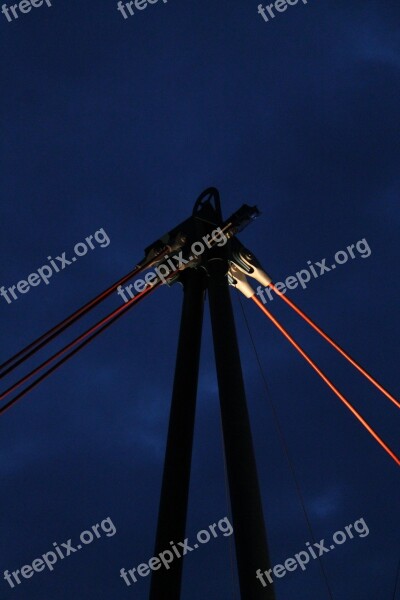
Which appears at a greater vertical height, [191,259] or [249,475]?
[191,259]

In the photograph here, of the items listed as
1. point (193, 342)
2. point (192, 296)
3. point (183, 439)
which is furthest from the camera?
point (192, 296)

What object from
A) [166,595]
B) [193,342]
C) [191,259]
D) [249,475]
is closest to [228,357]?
[193,342]

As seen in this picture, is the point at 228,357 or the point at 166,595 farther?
the point at 228,357

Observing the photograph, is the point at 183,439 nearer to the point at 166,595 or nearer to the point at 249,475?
the point at 249,475

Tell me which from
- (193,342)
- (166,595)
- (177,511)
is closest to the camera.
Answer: (166,595)

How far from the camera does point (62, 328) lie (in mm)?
9562

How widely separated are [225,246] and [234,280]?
62 cm

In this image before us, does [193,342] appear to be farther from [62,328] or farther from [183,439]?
[62,328]

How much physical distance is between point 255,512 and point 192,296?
3.76 m

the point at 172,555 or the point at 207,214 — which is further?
the point at 207,214

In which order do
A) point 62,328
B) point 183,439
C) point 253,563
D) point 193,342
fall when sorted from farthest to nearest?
1. point 62,328
2. point 193,342
3. point 183,439
4. point 253,563

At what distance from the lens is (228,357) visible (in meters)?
7.52

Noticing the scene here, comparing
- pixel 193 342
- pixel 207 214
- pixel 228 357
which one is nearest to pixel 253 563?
pixel 228 357

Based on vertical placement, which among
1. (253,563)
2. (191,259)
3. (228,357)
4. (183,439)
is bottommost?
(253,563)
